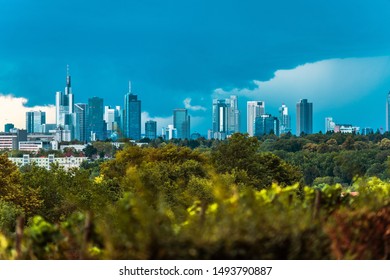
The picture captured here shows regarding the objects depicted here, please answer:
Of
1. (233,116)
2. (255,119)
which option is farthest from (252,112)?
(255,119)

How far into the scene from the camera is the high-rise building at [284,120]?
95.7m

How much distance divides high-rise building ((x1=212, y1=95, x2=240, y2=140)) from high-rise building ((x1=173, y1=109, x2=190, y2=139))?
387 centimetres

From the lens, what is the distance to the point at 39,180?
2383 centimetres

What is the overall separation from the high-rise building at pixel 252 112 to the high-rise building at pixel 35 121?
44.5 metres

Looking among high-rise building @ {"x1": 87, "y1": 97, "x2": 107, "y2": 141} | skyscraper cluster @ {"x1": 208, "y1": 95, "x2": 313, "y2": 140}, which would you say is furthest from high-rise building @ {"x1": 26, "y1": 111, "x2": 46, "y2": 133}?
skyscraper cluster @ {"x1": 208, "y1": 95, "x2": 313, "y2": 140}

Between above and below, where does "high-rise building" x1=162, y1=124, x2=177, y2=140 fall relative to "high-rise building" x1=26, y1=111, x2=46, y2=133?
below

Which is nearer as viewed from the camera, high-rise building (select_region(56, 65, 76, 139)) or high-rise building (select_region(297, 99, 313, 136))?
high-rise building (select_region(297, 99, 313, 136))

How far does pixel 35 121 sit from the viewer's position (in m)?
133

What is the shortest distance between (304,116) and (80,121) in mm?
39962

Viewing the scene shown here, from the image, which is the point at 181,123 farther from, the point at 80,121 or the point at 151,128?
the point at 80,121

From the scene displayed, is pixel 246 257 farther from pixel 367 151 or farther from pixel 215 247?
pixel 367 151

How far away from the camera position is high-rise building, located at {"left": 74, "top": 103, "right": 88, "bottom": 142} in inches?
4549

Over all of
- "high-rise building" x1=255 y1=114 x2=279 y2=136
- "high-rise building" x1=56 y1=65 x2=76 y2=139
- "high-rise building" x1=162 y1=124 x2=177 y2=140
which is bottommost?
"high-rise building" x1=162 y1=124 x2=177 y2=140

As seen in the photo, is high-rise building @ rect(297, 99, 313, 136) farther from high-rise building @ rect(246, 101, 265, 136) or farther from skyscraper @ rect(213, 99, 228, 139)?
skyscraper @ rect(213, 99, 228, 139)
